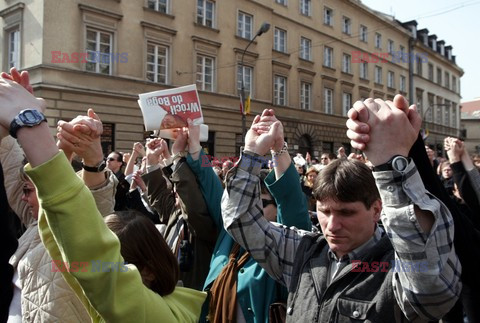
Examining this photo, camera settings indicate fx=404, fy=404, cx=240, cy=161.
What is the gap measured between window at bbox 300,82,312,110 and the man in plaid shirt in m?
23.8

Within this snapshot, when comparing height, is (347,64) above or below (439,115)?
above

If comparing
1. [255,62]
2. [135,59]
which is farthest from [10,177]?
[255,62]

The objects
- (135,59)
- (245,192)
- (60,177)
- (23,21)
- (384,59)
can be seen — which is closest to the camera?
(60,177)

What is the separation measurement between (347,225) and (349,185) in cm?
17

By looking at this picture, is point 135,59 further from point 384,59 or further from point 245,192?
point 384,59

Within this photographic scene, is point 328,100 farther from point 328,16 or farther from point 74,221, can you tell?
point 74,221

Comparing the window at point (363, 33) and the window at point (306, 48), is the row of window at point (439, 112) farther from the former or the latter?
the window at point (306, 48)

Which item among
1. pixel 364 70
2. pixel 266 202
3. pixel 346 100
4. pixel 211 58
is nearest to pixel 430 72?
pixel 364 70

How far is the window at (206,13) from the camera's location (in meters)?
19.3

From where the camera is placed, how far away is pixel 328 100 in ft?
90.4

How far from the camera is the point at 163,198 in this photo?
3.65 m

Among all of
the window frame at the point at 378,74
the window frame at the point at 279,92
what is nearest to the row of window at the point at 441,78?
the window frame at the point at 378,74

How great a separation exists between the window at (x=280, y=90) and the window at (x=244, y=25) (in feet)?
10.3

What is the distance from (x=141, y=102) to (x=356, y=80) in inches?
1144
